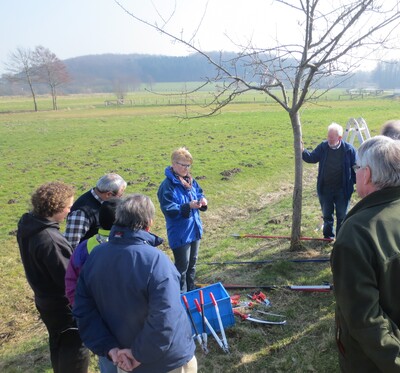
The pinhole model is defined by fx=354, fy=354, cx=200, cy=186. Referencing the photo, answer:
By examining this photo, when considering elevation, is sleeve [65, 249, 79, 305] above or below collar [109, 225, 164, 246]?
below

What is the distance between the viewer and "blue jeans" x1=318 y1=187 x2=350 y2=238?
5.98m

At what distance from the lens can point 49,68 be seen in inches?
2183

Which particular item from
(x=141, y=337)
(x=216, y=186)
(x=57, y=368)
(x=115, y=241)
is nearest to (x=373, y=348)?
(x=141, y=337)

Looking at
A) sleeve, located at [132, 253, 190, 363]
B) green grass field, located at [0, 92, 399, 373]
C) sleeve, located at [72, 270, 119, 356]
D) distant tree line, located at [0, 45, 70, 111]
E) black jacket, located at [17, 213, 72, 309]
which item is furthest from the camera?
distant tree line, located at [0, 45, 70, 111]

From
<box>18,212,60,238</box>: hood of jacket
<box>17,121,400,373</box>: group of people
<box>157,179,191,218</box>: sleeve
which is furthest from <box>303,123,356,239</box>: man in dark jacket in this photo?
<box>18,212,60,238</box>: hood of jacket

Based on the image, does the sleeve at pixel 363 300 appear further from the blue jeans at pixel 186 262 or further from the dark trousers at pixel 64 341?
the blue jeans at pixel 186 262

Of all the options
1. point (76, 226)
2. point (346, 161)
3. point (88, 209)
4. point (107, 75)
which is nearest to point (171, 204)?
point (88, 209)

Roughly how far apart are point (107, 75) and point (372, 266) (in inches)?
4592

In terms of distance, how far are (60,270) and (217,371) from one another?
1814mm

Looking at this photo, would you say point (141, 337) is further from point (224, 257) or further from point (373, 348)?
point (224, 257)

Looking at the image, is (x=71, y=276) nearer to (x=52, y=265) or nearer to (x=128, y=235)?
(x=52, y=265)

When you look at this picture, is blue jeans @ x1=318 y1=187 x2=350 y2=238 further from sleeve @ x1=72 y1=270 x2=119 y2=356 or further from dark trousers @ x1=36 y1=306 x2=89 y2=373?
sleeve @ x1=72 y1=270 x2=119 y2=356

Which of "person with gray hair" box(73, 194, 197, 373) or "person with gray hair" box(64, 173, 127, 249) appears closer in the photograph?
"person with gray hair" box(73, 194, 197, 373)

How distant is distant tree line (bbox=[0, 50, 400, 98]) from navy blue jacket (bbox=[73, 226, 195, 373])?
373cm
